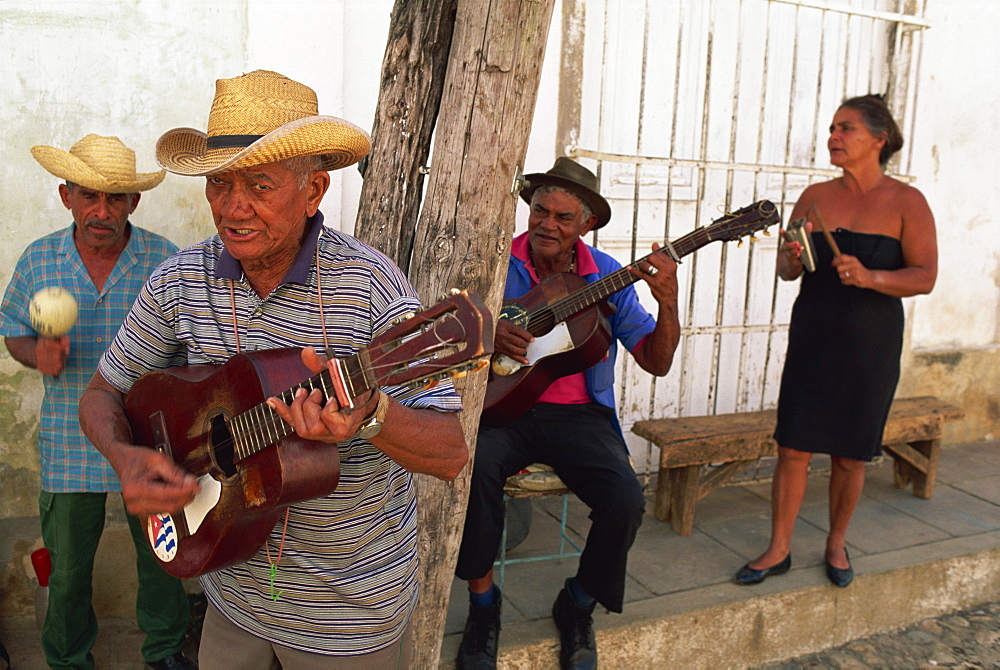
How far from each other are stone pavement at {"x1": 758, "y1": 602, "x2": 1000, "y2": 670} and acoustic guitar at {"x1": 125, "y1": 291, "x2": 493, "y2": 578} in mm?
2907

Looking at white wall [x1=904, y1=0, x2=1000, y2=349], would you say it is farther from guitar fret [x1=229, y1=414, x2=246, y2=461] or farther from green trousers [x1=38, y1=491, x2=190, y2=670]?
guitar fret [x1=229, y1=414, x2=246, y2=461]

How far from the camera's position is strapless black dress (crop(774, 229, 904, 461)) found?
12.5 feet

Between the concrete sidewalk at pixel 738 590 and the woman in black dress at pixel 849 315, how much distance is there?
0.53 ft

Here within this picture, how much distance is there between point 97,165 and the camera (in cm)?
300

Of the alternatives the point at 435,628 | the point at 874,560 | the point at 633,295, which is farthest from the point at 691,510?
the point at 435,628

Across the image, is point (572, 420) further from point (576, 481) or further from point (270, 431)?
point (270, 431)

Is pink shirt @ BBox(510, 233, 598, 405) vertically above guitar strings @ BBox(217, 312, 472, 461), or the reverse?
guitar strings @ BBox(217, 312, 472, 461)

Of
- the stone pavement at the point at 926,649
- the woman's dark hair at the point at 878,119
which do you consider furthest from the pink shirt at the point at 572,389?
the stone pavement at the point at 926,649

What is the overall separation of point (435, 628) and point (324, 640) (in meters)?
0.97

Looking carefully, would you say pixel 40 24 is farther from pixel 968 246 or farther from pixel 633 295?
pixel 968 246

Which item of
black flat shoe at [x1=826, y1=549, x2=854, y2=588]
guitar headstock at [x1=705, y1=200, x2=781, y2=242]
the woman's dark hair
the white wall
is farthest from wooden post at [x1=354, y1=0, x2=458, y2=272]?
the white wall

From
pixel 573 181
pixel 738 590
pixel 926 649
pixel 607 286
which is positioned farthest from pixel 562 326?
pixel 926 649

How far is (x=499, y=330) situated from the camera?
3.37 metres

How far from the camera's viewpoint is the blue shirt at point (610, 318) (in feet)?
12.0
